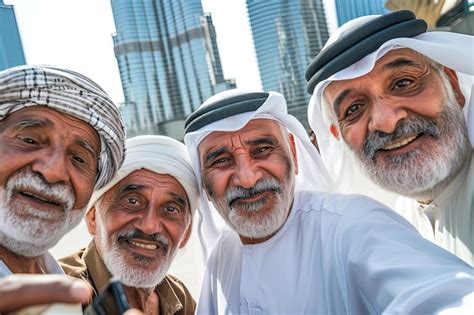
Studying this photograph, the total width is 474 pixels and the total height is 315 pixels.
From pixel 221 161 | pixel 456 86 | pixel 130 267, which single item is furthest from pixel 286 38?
pixel 130 267

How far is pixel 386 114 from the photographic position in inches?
67.4

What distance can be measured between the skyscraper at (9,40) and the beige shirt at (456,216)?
33.0 feet

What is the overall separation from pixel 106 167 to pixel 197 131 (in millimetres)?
492

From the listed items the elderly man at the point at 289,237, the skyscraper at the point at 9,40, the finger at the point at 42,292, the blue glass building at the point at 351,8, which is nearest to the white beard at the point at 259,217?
the elderly man at the point at 289,237

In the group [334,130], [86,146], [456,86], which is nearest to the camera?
[86,146]

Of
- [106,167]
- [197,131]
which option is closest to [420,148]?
[197,131]

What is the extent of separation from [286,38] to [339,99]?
50178 millimetres

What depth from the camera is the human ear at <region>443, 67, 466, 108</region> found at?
194 centimetres

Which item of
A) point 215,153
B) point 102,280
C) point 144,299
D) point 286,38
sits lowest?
point 144,299

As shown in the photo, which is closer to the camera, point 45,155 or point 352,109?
point 45,155

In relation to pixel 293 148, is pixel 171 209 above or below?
below

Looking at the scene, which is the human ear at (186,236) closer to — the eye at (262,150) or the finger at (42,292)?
the eye at (262,150)

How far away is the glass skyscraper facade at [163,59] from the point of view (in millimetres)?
46875

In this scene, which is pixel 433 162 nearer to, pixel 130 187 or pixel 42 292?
pixel 130 187
